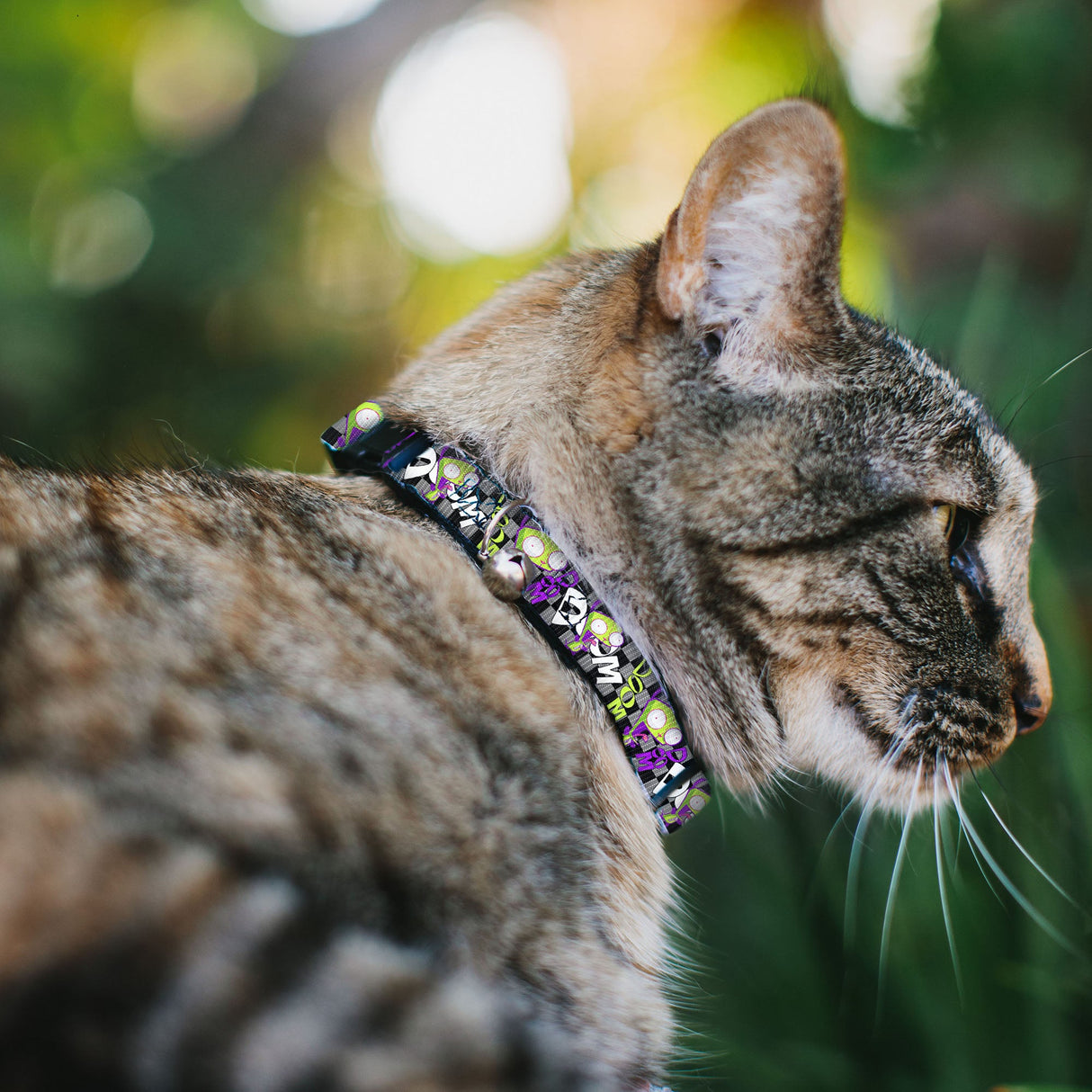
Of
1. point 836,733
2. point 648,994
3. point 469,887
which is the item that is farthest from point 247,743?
point 836,733

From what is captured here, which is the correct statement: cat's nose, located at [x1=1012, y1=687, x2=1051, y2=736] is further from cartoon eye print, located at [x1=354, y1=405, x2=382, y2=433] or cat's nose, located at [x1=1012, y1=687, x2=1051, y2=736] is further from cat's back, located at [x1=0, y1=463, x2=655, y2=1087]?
cartoon eye print, located at [x1=354, y1=405, x2=382, y2=433]

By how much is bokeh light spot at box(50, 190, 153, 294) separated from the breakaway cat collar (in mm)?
2222

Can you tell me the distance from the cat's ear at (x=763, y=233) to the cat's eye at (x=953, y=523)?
0.94 ft

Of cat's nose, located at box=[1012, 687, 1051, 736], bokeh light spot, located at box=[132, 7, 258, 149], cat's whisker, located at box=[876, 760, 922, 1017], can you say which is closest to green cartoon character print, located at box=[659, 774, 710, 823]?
cat's whisker, located at box=[876, 760, 922, 1017]

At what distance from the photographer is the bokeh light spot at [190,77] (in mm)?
2945

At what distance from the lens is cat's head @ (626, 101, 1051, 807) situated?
3.38ft

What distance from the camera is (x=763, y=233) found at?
102cm

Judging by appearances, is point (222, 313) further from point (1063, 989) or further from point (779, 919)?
point (1063, 989)

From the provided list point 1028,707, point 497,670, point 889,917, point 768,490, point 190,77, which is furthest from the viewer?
point 190,77

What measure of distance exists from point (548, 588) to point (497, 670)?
0.11 metres

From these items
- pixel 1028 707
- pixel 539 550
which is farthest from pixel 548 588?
pixel 1028 707

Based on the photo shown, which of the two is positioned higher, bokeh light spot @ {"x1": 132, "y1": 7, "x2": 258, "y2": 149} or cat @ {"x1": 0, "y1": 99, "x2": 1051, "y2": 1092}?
bokeh light spot @ {"x1": 132, "y1": 7, "x2": 258, "y2": 149}

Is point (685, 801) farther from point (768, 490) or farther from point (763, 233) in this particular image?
point (763, 233)

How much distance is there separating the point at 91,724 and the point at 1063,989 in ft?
4.76
